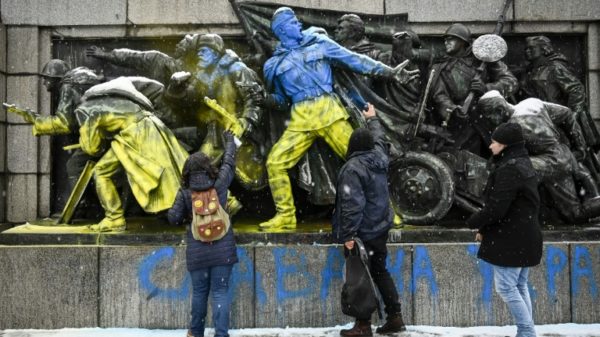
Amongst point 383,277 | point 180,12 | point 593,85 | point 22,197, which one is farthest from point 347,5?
point 22,197

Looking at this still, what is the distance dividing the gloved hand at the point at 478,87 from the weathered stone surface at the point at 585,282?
215 cm

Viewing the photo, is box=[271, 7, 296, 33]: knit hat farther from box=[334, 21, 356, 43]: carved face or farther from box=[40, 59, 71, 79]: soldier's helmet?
box=[40, 59, 71, 79]: soldier's helmet

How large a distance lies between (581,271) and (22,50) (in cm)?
737

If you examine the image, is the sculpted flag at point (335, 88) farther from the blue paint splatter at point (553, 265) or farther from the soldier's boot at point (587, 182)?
the blue paint splatter at point (553, 265)

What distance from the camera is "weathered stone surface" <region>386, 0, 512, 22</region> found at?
9.36 meters

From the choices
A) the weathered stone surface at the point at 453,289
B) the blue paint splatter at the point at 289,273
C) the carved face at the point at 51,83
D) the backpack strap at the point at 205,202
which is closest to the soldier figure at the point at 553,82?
the weathered stone surface at the point at 453,289

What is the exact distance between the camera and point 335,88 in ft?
27.0

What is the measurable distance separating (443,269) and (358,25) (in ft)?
10.4

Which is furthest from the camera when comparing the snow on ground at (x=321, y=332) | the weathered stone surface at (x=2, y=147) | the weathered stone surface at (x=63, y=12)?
the weathered stone surface at (x=63, y=12)

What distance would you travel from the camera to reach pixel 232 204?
7.74 m

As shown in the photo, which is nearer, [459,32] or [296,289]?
[296,289]

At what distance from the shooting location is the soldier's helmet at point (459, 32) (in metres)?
8.72

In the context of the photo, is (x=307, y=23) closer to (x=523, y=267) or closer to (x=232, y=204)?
(x=232, y=204)

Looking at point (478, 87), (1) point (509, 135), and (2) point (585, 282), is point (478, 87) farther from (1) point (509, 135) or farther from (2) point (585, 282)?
(1) point (509, 135)
